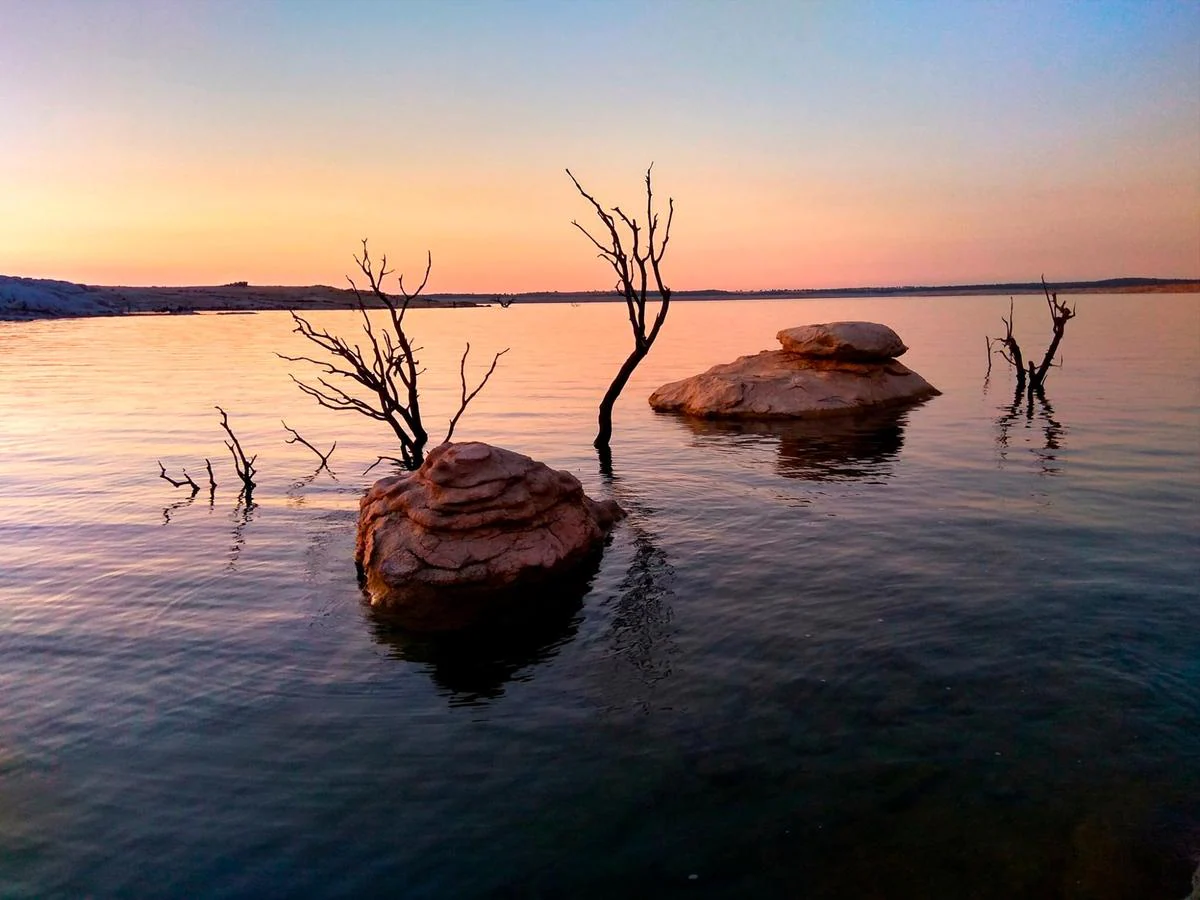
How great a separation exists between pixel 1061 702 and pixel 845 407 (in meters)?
19.2

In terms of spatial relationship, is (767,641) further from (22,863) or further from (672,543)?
(22,863)

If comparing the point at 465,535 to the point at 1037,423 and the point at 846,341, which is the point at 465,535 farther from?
the point at 846,341

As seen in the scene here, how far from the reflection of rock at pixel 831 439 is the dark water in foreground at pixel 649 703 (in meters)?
1.42

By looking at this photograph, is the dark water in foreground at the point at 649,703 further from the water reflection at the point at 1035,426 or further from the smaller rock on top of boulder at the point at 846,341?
the smaller rock on top of boulder at the point at 846,341

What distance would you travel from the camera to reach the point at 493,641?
29.2ft

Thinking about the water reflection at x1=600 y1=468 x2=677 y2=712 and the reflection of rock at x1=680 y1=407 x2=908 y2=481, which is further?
the reflection of rock at x1=680 y1=407 x2=908 y2=481

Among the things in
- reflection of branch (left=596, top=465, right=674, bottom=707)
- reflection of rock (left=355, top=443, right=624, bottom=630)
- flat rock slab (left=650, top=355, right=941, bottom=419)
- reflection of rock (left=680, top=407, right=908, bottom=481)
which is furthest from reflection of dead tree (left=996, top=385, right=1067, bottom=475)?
reflection of rock (left=355, top=443, right=624, bottom=630)

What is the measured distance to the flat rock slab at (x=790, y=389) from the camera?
84.1 feet

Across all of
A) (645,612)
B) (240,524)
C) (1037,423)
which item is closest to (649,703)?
(645,612)

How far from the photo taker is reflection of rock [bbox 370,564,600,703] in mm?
8047

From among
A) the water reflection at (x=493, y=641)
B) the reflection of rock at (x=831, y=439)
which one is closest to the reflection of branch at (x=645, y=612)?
the water reflection at (x=493, y=641)

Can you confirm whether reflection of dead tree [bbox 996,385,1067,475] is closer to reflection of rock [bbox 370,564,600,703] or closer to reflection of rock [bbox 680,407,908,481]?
reflection of rock [bbox 680,407,908,481]

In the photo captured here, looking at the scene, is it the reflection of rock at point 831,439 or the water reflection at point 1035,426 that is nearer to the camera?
the reflection of rock at point 831,439

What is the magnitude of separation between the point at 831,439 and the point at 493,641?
14.8 meters
